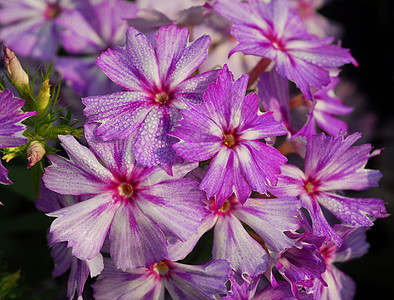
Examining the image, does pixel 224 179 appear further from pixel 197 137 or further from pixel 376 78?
pixel 376 78

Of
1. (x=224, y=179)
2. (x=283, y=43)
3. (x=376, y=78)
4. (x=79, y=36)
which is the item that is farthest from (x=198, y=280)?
(x=376, y=78)

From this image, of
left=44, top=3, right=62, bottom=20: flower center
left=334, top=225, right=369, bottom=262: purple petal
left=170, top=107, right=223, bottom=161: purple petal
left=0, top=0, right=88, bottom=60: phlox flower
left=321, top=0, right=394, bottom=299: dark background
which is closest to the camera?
left=170, top=107, right=223, bottom=161: purple petal

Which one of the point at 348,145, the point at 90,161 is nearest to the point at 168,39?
the point at 90,161

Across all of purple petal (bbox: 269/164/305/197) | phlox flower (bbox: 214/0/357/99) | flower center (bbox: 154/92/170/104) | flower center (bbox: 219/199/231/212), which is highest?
phlox flower (bbox: 214/0/357/99)

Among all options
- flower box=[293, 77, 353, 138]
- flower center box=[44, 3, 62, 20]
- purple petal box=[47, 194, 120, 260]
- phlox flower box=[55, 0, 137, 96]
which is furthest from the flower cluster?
flower center box=[44, 3, 62, 20]

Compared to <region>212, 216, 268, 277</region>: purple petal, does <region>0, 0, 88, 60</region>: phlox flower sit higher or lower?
higher

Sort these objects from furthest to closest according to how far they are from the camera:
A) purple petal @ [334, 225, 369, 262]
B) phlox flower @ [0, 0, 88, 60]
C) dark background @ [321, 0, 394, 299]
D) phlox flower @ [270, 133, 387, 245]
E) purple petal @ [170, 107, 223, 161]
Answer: dark background @ [321, 0, 394, 299] → phlox flower @ [0, 0, 88, 60] → purple petal @ [334, 225, 369, 262] → phlox flower @ [270, 133, 387, 245] → purple petal @ [170, 107, 223, 161]

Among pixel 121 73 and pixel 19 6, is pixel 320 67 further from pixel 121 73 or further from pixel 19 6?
pixel 19 6

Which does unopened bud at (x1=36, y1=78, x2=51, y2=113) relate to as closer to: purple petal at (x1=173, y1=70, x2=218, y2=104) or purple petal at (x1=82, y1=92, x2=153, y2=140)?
→ purple petal at (x1=82, y1=92, x2=153, y2=140)
